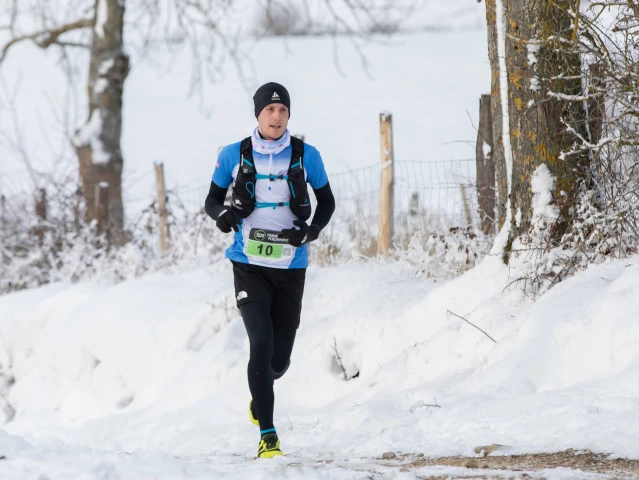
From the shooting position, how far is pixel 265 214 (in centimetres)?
467

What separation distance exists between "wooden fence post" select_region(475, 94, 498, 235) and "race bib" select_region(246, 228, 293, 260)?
104 inches

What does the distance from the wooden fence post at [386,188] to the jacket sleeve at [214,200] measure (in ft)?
13.3

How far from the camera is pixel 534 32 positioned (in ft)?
18.1

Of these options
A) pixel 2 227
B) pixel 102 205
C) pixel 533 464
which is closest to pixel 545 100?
pixel 533 464

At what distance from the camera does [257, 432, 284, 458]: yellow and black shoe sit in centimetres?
434

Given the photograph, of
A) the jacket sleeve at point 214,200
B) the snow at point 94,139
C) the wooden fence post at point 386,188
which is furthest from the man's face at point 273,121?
the snow at point 94,139

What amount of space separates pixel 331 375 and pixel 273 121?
2348 mm

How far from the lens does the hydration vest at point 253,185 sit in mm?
4598

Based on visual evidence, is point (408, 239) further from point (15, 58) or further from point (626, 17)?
point (15, 58)

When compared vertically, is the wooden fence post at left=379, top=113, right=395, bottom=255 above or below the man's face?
below

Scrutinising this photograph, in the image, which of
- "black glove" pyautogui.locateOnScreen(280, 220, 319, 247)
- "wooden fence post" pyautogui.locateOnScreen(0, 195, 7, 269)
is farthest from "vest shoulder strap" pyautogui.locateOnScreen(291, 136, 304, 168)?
"wooden fence post" pyautogui.locateOnScreen(0, 195, 7, 269)

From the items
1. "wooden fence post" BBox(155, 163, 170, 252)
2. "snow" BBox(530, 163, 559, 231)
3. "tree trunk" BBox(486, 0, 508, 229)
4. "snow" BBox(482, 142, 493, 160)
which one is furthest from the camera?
"wooden fence post" BBox(155, 163, 170, 252)

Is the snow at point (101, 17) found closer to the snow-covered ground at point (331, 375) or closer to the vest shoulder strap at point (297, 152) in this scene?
the snow-covered ground at point (331, 375)

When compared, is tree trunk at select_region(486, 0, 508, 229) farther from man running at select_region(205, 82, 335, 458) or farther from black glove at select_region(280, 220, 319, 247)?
black glove at select_region(280, 220, 319, 247)
